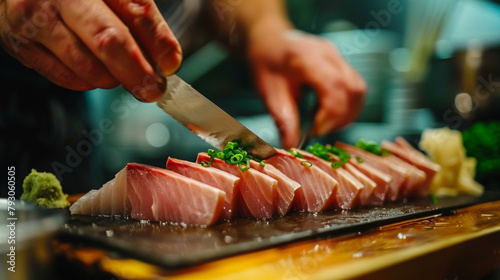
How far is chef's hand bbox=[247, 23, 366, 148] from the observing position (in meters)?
3.37

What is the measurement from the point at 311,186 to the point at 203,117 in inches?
26.0

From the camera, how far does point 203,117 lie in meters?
2.07

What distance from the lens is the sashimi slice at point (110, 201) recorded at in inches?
72.5

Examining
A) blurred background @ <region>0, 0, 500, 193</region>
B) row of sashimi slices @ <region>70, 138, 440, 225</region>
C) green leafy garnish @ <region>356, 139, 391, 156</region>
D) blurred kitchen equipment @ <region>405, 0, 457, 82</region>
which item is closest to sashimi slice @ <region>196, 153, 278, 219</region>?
row of sashimi slices @ <region>70, 138, 440, 225</region>

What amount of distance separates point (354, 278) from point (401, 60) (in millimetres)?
4007

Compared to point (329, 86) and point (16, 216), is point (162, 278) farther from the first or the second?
point (329, 86)

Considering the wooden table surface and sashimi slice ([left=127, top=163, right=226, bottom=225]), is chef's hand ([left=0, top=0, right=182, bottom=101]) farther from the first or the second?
the wooden table surface

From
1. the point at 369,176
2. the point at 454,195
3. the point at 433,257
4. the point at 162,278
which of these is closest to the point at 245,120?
the point at 369,176

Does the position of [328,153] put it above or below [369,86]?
below

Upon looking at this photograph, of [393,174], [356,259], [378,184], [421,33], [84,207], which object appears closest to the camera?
[356,259]

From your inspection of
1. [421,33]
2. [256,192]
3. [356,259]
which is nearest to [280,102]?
[256,192]

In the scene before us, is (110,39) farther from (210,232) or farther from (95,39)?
(210,232)

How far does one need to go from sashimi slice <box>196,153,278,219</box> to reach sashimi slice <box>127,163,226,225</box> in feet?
0.83

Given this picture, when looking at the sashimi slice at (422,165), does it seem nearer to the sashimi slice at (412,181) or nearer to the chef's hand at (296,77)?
the sashimi slice at (412,181)
